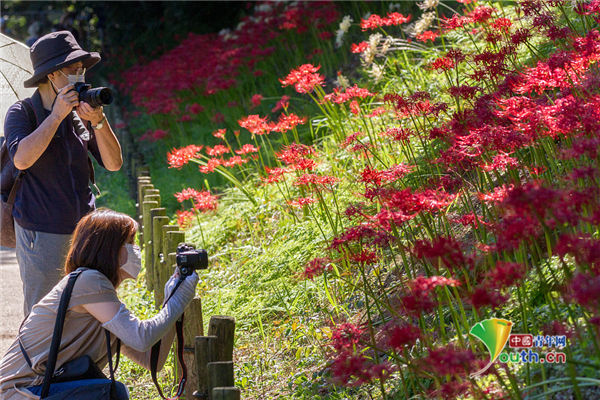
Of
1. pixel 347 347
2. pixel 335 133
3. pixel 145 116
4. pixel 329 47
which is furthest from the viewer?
pixel 145 116

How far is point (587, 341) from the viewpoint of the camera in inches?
102

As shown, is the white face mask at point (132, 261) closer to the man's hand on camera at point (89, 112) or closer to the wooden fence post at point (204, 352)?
the wooden fence post at point (204, 352)

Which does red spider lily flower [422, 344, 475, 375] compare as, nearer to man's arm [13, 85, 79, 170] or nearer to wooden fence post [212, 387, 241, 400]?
wooden fence post [212, 387, 241, 400]

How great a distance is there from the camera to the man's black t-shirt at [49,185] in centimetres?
363

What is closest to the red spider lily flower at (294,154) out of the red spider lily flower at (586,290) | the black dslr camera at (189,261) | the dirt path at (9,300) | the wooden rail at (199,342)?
the wooden rail at (199,342)

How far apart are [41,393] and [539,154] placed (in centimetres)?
252

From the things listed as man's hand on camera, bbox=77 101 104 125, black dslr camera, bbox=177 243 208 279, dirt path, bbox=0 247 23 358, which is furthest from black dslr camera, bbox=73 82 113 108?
dirt path, bbox=0 247 23 358

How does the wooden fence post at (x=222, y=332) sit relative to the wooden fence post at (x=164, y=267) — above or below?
above

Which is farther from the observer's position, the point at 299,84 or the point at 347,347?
the point at 299,84

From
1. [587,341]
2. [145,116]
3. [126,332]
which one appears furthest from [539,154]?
[145,116]

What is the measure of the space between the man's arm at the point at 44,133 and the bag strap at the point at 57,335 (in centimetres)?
95

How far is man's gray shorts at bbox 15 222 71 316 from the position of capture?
3600 mm

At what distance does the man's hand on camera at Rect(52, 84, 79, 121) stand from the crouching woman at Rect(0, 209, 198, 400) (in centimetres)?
77

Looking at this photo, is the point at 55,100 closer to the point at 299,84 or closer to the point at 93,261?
the point at 93,261
